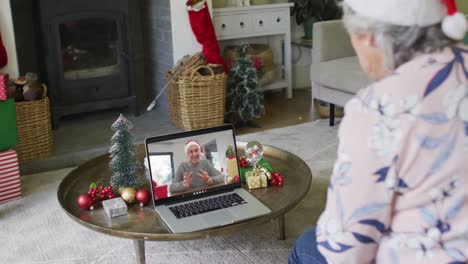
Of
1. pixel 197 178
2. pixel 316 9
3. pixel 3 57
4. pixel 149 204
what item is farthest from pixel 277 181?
pixel 316 9

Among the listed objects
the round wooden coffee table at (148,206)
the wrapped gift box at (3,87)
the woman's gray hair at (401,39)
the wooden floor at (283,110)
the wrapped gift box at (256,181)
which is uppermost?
the woman's gray hair at (401,39)

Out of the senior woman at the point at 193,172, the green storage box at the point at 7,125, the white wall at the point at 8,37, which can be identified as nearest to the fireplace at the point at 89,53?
the white wall at the point at 8,37

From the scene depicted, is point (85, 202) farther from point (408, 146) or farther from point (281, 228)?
point (408, 146)

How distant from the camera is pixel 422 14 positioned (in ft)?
3.23

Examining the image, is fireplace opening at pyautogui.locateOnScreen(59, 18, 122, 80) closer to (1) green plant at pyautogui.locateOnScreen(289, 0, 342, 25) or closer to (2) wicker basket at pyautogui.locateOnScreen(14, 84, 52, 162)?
(2) wicker basket at pyautogui.locateOnScreen(14, 84, 52, 162)

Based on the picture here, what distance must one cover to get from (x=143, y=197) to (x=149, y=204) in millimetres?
35

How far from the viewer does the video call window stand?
1.94 metres

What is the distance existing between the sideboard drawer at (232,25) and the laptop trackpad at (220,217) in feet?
7.78

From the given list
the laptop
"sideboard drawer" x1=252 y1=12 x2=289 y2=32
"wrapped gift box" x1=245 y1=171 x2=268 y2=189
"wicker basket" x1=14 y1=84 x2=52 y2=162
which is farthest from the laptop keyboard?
"sideboard drawer" x1=252 y1=12 x2=289 y2=32

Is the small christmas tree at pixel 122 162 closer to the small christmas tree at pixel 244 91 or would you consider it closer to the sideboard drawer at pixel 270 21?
the small christmas tree at pixel 244 91

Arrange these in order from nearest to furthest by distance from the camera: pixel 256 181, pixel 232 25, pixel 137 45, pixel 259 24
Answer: pixel 256 181 < pixel 137 45 < pixel 232 25 < pixel 259 24

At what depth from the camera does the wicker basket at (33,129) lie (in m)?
3.07

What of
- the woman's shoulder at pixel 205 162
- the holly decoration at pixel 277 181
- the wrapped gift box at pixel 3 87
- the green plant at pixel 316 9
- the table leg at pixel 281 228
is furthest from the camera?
the green plant at pixel 316 9

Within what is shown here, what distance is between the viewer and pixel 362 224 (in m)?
1.01
